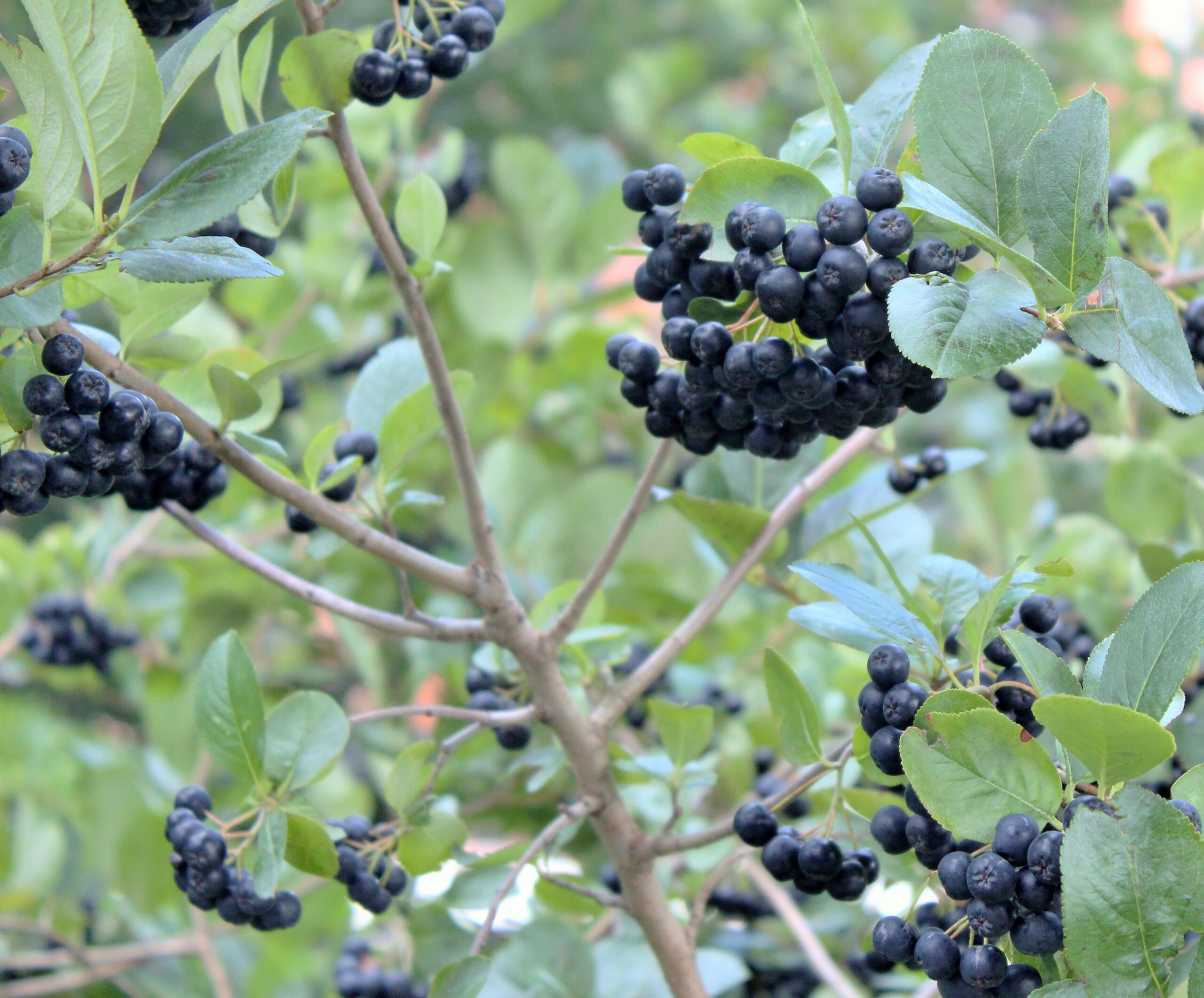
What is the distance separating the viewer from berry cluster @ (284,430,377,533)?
75cm

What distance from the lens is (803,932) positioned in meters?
0.90

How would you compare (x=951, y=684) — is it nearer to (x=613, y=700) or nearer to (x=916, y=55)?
(x=613, y=700)


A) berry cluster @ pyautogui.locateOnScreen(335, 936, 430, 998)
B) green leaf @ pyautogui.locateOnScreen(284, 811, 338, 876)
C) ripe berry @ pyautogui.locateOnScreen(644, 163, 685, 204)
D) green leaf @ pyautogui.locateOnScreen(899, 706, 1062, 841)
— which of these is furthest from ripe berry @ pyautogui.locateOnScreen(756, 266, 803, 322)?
berry cluster @ pyautogui.locateOnScreen(335, 936, 430, 998)

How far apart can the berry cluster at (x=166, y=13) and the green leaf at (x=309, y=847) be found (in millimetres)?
461

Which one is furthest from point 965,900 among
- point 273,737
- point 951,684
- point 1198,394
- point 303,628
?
point 303,628

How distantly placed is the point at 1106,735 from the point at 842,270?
237mm

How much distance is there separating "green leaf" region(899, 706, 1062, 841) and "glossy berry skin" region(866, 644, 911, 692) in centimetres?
6

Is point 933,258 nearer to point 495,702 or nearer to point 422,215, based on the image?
point 422,215

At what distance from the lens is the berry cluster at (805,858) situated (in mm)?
635

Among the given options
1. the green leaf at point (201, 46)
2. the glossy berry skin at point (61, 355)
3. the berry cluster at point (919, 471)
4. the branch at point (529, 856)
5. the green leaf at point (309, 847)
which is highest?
the green leaf at point (201, 46)

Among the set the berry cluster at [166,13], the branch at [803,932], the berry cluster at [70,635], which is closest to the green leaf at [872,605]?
the branch at [803,932]

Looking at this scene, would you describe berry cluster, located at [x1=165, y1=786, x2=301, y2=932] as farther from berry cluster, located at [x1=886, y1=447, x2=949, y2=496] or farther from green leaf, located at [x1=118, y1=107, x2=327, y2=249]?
berry cluster, located at [x1=886, y1=447, x2=949, y2=496]

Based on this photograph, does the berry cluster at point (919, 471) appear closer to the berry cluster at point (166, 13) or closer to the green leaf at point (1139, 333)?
the green leaf at point (1139, 333)

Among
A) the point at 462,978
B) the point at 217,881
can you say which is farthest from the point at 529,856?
the point at 217,881
